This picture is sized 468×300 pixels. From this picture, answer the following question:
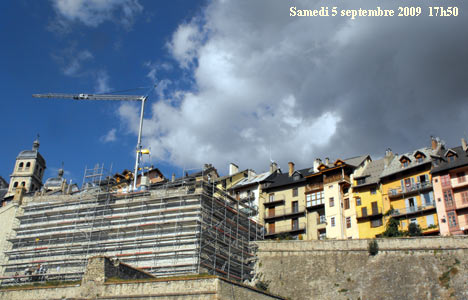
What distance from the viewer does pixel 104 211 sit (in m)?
48.4

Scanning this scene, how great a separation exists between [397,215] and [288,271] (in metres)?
13.0

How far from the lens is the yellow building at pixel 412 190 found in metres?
48.6

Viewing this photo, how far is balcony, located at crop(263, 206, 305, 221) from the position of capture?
5675 cm


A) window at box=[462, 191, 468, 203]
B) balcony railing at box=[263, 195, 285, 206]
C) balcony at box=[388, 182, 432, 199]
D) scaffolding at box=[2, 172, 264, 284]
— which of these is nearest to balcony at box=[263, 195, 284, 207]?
balcony railing at box=[263, 195, 285, 206]

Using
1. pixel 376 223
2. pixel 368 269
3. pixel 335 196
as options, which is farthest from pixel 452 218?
pixel 335 196

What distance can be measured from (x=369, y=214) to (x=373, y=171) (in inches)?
237

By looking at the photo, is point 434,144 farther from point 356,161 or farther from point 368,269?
point 368,269

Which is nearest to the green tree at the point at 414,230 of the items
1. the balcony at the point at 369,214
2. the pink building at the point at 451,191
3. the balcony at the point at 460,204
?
the pink building at the point at 451,191

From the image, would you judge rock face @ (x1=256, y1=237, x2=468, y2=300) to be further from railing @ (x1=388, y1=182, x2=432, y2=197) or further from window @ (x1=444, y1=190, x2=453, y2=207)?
railing @ (x1=388, y1=182, x2=432, y2=197)

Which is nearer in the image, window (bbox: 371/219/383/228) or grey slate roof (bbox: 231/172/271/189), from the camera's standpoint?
window (bbox: 371/219/383/228)

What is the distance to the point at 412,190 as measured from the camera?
165 feet

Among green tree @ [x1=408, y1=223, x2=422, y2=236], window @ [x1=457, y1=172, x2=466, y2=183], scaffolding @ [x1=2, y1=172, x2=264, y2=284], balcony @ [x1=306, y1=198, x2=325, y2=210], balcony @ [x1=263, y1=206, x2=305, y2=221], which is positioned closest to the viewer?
scaffolding @ [x1=2, y1=172, x2=264, y2=284]

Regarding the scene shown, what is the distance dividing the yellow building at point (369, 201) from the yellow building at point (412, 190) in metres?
0.75

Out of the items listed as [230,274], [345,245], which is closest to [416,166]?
[345,245]
